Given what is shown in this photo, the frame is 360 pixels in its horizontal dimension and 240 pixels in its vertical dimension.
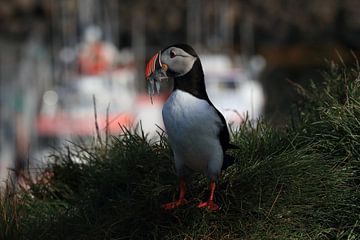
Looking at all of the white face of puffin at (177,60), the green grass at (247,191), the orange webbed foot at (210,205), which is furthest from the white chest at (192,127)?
the green grass at (247,191)

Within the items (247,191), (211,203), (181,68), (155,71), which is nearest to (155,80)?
(155,71)

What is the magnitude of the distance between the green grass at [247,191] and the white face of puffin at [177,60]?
0.80m

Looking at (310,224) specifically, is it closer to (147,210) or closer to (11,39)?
(147,210)

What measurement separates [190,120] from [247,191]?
2.38 feet

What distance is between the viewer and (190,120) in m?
4.97

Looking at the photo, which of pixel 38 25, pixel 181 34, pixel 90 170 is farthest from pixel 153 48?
pixel 90 170

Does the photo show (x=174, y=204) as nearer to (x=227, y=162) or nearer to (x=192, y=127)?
(x=227, y=162)

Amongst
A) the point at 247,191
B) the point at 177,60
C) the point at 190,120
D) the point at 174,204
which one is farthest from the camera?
the point at 247,191

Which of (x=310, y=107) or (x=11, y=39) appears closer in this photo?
(x=310, y=107)

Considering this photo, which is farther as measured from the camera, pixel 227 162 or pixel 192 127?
pixel 227 162

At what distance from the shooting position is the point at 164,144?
6184 millimetres

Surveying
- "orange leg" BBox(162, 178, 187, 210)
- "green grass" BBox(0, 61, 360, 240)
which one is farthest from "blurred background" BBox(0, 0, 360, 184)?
"orange leg" BBox(162, 178, 187, 210)

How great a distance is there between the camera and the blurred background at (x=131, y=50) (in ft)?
83.3

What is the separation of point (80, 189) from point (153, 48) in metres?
38.6
